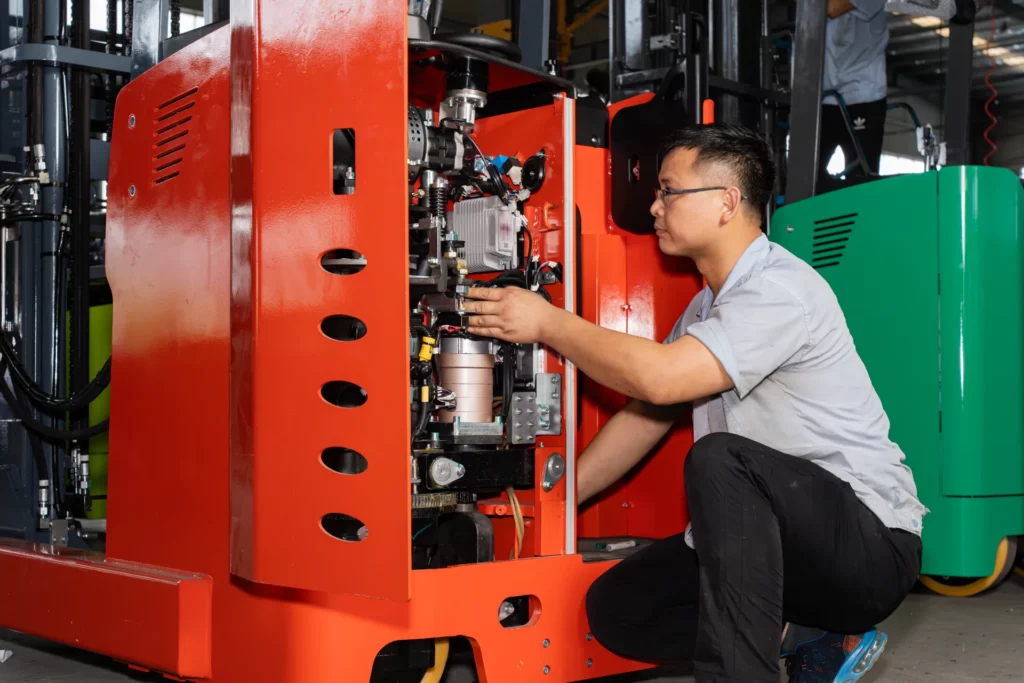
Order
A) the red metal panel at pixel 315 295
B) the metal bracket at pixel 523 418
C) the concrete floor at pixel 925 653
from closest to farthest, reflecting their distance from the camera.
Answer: the red metal panel at pixel 315 295 < the metal bracket at pixel 523 418 < the concrete floor at pixel 925 653

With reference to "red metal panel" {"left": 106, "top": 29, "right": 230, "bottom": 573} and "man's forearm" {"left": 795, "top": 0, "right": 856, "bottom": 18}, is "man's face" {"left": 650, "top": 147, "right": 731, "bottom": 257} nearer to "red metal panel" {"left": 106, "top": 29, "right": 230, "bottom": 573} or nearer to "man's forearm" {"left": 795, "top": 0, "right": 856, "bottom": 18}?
"red metal panel" {"left": 106, "top": 29, "right": 230, "bottom": 573}

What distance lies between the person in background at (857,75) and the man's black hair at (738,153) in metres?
2.63

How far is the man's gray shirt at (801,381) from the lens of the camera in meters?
2.24

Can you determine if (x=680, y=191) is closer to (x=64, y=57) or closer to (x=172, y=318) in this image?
(x=172, y=318)

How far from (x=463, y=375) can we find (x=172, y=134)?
0.89m

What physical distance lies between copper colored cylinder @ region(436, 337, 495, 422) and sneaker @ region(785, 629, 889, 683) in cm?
94

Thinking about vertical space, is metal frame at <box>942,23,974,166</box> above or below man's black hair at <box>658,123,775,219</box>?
above

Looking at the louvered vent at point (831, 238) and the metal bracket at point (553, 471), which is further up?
the louvered vent at point (831, 238)

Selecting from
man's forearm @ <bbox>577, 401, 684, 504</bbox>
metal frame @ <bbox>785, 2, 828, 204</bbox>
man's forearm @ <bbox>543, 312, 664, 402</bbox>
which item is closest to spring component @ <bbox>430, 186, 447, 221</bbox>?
man's forearm @ <bbox>543, 312, 664, 402</bbox>

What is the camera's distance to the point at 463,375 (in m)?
2.41

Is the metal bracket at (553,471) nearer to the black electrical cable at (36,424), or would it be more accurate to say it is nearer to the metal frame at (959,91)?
the black electrical cable at (36,424)

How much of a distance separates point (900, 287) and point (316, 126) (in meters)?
2.51

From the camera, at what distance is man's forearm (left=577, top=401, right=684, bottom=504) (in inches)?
109

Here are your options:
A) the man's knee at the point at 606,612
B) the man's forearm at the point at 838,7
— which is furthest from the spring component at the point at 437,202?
the man's forearm at the point at 838,7
